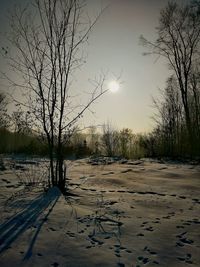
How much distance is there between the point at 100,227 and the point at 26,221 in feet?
3.06

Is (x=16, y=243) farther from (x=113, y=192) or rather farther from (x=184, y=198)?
(x=184, y=198)

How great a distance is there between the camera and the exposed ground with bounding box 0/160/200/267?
2742 mm

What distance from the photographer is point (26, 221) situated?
368 cm

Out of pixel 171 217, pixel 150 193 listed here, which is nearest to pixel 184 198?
pixel 150 193

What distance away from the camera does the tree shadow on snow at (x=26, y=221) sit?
3.05 metres

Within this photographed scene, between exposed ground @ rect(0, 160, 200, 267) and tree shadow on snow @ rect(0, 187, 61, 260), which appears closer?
exposed ground @ rect(0, 160, 200, 267)

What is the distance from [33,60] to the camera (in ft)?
19.4

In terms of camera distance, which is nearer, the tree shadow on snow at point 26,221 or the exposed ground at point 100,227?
the exposed ground at point 100,227

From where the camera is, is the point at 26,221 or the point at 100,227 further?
the point at 26,221

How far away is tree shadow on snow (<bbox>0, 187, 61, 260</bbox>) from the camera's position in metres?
3.05

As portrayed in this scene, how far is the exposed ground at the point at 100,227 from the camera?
274 centimetres

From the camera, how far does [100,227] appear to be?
3533mm

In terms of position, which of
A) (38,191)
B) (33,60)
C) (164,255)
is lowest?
(164,255)

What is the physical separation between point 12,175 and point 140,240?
4.85 meters
